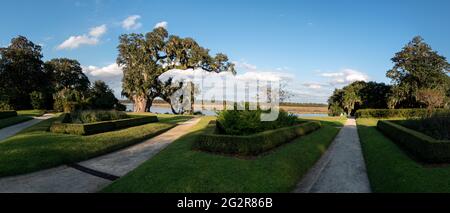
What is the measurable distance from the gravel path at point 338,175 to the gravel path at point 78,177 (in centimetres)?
605

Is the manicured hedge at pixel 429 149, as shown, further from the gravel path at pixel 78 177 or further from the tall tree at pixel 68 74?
the tall tree at pixel 68 74

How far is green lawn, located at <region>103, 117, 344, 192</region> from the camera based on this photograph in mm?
6957

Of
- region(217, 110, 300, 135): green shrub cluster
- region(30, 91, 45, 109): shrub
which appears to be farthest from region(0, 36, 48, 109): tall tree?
region(217, 110, 300, 135): green shrub cluster

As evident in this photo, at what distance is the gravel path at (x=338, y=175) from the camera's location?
746 cm

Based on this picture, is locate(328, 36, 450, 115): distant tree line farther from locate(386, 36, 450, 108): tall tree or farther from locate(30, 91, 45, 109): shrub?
locate(30, 91, 45, 109): shrub

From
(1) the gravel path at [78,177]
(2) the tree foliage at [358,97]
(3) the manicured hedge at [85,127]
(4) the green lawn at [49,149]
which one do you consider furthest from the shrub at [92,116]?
(2) the tree foliage at [358,97]

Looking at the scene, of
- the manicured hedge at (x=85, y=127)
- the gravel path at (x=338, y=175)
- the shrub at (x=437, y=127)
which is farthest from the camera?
the manicured hedge at (x=85, y=127)

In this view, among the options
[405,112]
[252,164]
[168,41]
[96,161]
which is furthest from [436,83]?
[96,161]

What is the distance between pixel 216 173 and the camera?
306 inches

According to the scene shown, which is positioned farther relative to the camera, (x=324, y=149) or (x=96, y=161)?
(x=324, y=149)

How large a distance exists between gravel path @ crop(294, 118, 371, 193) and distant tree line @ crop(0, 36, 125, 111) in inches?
1256

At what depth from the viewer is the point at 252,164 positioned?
8633 mm
